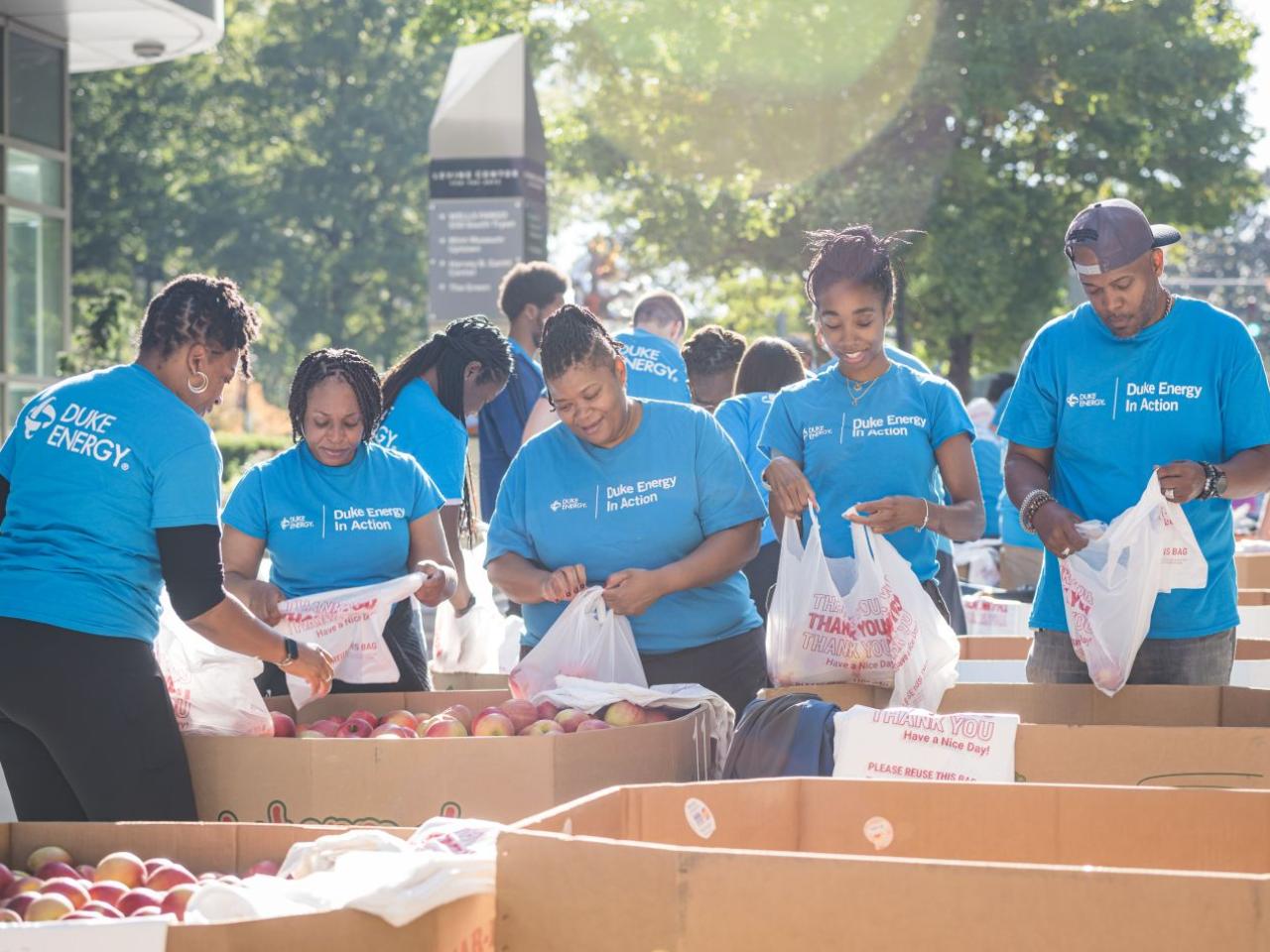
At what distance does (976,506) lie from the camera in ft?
12.9

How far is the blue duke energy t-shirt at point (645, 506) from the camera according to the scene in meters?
3.75

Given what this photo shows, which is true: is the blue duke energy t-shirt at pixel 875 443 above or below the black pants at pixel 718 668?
above

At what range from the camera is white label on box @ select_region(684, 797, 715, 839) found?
2363 mm

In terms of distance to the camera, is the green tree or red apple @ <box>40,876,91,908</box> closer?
red apple @ <box>40,876,91,908</box>

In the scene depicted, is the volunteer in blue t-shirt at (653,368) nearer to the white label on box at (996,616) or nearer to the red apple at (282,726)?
the white label on box at (996,616)

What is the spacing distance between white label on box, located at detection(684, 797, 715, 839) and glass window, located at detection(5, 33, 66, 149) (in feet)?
42.8

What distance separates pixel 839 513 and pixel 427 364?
179 centimetres

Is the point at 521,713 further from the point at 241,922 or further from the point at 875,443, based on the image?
the point at 241,922

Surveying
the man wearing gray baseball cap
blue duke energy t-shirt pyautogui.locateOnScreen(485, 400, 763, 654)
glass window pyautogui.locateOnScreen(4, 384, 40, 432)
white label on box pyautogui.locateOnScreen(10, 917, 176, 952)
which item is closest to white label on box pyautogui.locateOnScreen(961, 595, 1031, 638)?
the man wearing gray baseball cap

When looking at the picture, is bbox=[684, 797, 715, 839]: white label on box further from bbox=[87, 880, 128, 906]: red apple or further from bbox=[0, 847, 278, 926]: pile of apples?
bbox=[87, 880, 128, 906]: red apple

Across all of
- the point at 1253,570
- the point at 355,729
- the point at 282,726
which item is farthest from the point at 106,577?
the point at 1253,570

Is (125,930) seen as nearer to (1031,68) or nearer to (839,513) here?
(839,513)

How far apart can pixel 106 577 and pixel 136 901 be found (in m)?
1.09

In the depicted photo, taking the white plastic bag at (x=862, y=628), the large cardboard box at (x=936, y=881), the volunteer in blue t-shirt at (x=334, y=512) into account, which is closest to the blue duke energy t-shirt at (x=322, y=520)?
the volunteer in blue t-shirt at (x=334, y=512)
